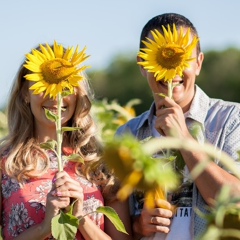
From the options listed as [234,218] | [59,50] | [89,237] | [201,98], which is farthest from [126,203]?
[234,218]

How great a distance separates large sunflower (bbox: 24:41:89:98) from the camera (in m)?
2.54

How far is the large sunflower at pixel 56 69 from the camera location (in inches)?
99.8

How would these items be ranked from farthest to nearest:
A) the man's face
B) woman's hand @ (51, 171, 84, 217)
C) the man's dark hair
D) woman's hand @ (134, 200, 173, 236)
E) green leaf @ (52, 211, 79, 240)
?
the man's dark hair < the man's face < woman's hand @ (134, 200, 173, 236) < woman's hand @ (51, 171, 84, 217) < green leaf @ (52, 211, 79, 240)

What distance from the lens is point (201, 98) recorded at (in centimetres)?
302

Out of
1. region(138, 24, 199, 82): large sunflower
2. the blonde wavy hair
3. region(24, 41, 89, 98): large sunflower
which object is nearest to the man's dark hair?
the blonde wavy hair

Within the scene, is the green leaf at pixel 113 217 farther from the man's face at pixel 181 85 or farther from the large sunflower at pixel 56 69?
the man's face at pixel 181 85

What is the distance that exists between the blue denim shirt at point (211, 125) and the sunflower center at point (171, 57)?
412mm

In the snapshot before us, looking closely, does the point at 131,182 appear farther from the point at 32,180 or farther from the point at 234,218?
the point at 32,180

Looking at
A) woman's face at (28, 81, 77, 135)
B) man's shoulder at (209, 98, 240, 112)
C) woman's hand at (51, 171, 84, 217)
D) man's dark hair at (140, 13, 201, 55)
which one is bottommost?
woman's hand at (51, 171, 84, 217)

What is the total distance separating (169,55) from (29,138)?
2.45 ft

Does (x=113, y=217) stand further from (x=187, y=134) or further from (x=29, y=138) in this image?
(x=29, y=138)

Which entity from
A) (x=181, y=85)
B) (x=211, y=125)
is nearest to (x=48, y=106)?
(x=181, y=85)

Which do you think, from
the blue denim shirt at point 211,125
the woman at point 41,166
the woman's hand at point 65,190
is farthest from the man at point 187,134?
the woman's hand at point 65,190

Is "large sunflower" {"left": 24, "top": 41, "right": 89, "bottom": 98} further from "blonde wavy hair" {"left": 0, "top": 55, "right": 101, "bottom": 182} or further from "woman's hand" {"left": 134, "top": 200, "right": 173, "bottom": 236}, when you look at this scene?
"woman's hand" {"left": 134, "top": 200, "right": 173, "bottom": 236}
